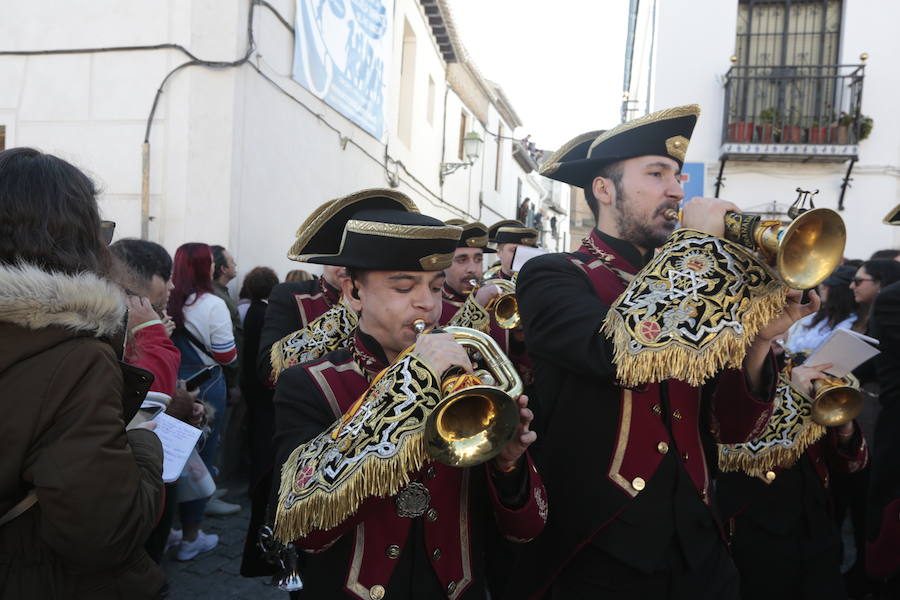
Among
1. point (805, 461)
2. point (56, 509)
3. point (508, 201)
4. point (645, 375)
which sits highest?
point (508, 201)

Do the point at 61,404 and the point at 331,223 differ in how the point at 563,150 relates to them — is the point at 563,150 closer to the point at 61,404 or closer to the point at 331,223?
the point at 331,223

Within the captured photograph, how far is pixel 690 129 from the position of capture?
2.47 m

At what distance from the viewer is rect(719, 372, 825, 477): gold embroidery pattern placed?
3023 mm

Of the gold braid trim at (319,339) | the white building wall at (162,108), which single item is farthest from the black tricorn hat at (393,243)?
the white building wall at (162,108)

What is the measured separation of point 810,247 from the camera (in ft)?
6.15

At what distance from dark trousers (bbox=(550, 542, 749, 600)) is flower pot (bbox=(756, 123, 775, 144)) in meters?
10.3

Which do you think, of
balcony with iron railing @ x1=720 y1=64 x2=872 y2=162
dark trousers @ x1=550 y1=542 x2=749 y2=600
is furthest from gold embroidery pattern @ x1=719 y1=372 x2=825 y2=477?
balcony with iron railing @ x1=720 y1=64 x2=872 y2=162

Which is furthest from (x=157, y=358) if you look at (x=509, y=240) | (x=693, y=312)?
(x=509, y=240)

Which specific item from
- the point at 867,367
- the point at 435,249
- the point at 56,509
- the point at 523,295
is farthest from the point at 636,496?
the point at 867,367

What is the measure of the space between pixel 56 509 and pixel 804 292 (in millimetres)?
2039

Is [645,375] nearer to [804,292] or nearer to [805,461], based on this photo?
[804,292]

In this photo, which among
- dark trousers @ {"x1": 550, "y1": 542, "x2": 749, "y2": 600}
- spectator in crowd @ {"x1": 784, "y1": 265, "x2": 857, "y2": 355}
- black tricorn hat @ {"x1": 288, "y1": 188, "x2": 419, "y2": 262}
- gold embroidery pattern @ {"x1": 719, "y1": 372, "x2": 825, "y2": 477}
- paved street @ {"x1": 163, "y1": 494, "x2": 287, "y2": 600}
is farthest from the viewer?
spectator in crowd @ {"x1": 784, "y1": 265, "x2": 857, "y2": 355}

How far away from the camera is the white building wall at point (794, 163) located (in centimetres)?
1088

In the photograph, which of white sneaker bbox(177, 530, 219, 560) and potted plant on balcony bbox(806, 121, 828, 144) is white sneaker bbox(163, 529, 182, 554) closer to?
white sneaker bbox(177, 530, 219, 560)
